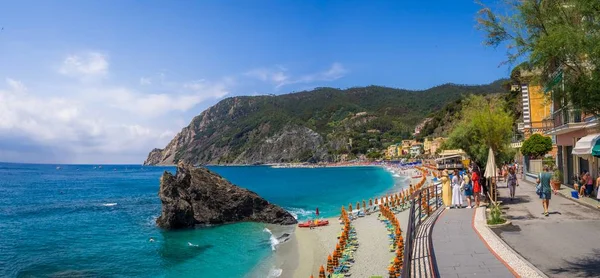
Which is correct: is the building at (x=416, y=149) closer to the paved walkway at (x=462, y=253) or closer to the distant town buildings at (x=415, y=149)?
the distant town buildings at (x=415, y=149)

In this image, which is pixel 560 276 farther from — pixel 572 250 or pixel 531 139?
pixel 531 139

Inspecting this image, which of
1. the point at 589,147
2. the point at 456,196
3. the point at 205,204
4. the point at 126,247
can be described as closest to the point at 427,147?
the point at 205,204

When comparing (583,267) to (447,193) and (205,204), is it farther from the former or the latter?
(205,204)

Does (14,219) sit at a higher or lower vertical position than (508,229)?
lower

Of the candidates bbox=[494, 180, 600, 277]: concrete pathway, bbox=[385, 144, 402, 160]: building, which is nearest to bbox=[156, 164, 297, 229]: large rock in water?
bbox=[494, 180, 600, 277]: concrete pathway

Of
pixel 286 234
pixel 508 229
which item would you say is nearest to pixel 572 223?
pixel 508 229

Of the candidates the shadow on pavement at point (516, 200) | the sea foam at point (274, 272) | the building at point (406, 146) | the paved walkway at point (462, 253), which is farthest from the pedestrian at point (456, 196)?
the building at point (406, 146)
